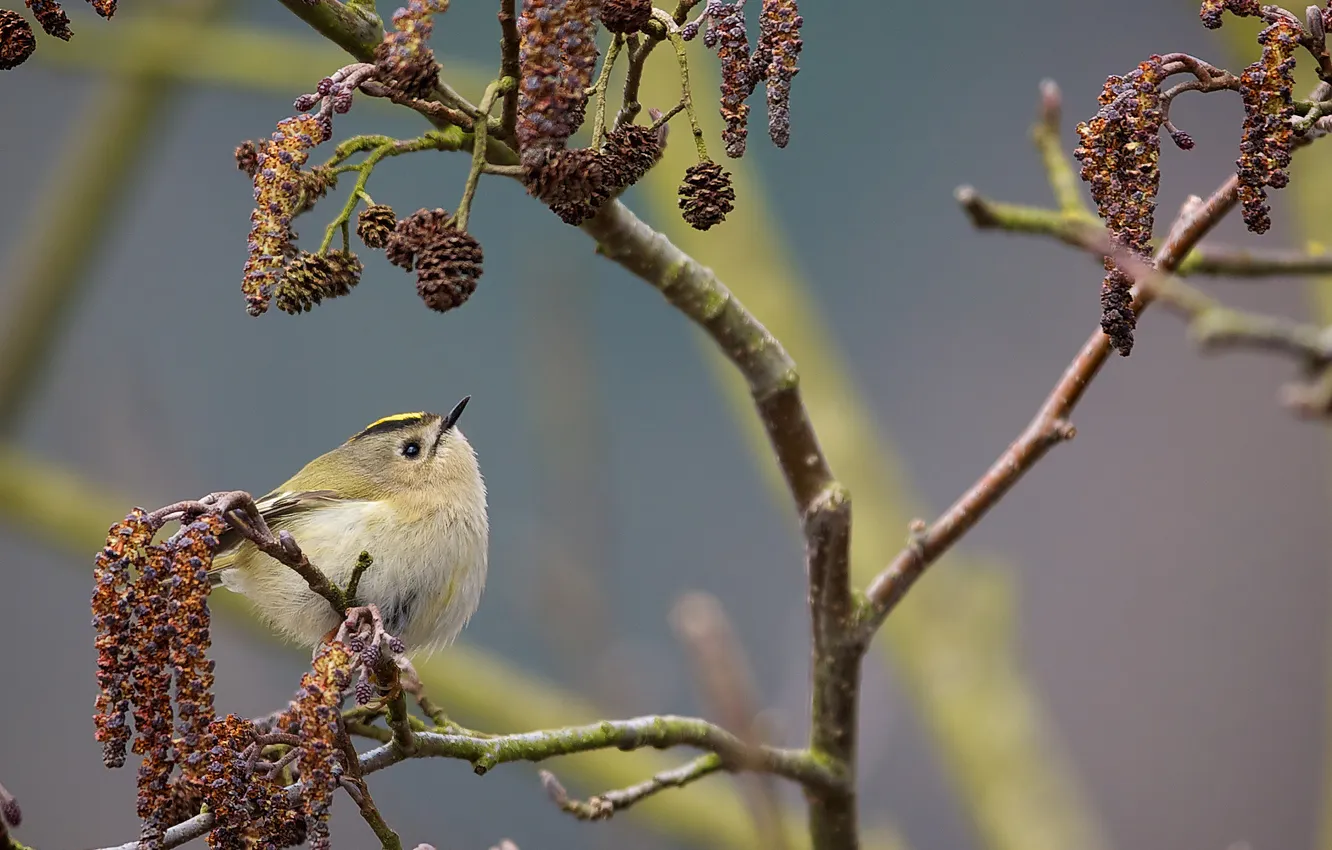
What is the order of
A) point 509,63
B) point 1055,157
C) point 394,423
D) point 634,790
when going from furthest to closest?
point 394,423 < point 1055,157 < point 634,790 < point 509,63

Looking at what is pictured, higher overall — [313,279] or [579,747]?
[313,279]

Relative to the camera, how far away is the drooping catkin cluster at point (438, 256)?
0.79 meters

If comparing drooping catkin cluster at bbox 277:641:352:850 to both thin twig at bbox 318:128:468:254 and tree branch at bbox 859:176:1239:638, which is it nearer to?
thin twig at bbox 318:128:468:254

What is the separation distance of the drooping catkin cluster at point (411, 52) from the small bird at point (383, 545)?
0.92 meters

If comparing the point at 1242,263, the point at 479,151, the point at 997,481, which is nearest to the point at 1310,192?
the point at 1242,263

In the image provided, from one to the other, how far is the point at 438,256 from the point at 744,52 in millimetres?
242

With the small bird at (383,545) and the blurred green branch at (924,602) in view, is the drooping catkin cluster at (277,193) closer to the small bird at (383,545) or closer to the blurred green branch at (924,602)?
the small bird at (383,545)

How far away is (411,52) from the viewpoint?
2.60 feet

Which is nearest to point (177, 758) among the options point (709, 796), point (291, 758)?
point (291, 758)

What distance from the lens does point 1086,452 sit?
5.46 meters

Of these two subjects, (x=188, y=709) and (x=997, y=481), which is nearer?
(x=188, y=709)

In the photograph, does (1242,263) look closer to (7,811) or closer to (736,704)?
(736,704)

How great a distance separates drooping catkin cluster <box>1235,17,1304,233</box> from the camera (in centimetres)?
80

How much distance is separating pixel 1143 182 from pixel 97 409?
3.34 m
